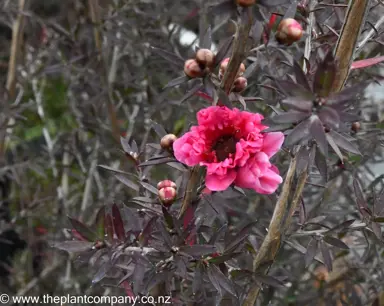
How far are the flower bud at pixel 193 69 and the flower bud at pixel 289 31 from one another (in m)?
0.11

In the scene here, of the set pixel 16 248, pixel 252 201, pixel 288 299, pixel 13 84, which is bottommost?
pixel 16 248

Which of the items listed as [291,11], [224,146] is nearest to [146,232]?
[224,146]

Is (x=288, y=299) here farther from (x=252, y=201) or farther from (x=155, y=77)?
(x=155, y=77)

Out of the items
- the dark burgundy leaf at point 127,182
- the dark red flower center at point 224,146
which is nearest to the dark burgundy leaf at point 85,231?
the dark burgundy leaf at point 127,182

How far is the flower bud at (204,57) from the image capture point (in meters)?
0.70

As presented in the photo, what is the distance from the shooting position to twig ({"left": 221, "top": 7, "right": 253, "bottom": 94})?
2.09 feet

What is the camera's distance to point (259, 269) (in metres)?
0.87

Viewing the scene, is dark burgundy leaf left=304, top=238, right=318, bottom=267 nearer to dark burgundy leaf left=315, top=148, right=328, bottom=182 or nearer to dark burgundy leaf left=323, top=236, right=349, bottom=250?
dark burgundy leaf left=323, top=236, right=349, bottom=250

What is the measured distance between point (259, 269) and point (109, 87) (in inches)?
38.0

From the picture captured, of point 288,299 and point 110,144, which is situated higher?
point 110,144

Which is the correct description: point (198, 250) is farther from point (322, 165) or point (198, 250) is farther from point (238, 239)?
point (322, 165)

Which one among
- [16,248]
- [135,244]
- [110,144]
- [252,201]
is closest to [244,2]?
[135,244]

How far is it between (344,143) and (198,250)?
10.3 inches

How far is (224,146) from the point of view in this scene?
2.45ft
